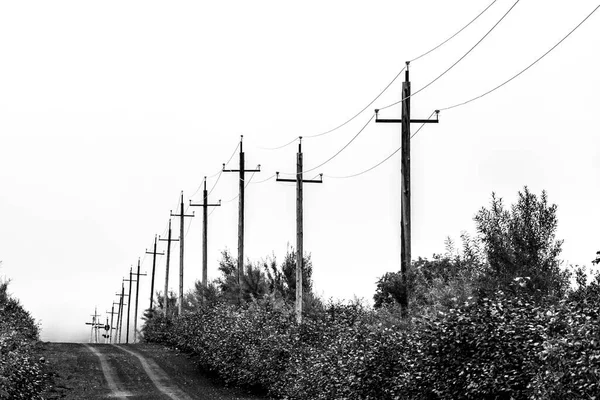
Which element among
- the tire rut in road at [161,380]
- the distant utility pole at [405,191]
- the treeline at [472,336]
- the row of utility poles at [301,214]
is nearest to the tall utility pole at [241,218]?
the row of utility poles at [301,214]

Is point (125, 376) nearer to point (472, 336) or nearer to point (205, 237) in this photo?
point (205, 237)

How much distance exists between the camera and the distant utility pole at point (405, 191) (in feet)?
77.2

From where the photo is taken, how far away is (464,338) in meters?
16.2

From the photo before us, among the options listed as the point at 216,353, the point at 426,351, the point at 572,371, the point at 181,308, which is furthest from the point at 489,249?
the point at 181,308

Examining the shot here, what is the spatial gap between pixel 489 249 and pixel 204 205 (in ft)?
139

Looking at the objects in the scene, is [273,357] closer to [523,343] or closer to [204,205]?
[523,343]

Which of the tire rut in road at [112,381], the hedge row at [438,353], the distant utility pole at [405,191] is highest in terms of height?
the distant utility pole at [405,191]

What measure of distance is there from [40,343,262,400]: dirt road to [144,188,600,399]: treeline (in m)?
4.16

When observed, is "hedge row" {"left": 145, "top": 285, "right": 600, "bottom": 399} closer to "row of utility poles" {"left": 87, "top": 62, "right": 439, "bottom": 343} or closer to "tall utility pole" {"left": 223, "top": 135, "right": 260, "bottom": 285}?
"row of utility poles" {"left": 87, "top": 62, "right": 439, "bottom": 343}

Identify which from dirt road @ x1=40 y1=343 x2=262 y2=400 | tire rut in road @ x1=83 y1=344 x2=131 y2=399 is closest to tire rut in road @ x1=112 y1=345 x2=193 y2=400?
dirt road @ x1=40 y1=343 x2=262 y2=400

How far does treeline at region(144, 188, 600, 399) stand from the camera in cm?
1235

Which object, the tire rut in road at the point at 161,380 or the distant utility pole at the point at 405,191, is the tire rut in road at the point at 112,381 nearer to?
the tire rut in road at the point at 161,380

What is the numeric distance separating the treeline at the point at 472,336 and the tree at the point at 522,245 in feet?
0.07

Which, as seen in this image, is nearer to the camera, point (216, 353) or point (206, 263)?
point (216, 353)
